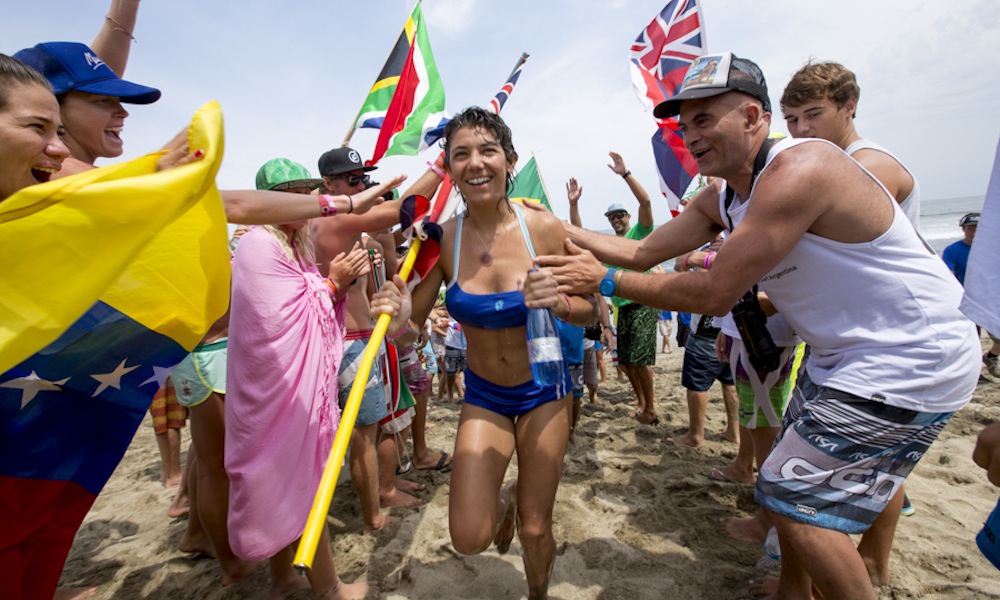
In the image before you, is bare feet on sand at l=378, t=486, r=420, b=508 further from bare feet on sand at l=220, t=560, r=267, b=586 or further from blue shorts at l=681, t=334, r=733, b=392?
blue shorts at l=681, t=334, r=733, b=392

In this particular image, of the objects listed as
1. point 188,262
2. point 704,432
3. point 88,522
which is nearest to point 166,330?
point 188,262

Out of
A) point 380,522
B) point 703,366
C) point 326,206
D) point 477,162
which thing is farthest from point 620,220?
point 326,206

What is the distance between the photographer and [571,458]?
185 inches

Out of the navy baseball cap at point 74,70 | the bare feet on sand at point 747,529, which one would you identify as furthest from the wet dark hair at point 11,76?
the bare feet on sand at point 747,529

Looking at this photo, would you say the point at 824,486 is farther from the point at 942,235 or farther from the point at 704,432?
the point at 942,235

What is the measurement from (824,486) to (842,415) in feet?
0.97

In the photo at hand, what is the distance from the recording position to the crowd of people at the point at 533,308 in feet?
6.36

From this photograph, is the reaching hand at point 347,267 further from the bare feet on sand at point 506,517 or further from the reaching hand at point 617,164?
the reaching hand at point 617,164

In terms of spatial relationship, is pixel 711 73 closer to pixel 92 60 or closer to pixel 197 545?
pixel 92 60

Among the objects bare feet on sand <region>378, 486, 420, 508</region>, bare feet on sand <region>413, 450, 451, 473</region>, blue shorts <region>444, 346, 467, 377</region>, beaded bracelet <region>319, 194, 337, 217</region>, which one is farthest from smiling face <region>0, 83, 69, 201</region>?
blue shorts <region>444, 346, 467, 377</region>

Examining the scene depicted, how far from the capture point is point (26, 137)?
1518 mm

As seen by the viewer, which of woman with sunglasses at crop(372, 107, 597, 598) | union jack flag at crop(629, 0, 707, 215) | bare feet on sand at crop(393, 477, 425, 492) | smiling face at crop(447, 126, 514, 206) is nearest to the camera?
woman with sunglasses at crop(372, 107, 597, 598)

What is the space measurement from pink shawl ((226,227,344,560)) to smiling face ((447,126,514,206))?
112 cm

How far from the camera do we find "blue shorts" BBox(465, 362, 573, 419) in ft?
9.07
